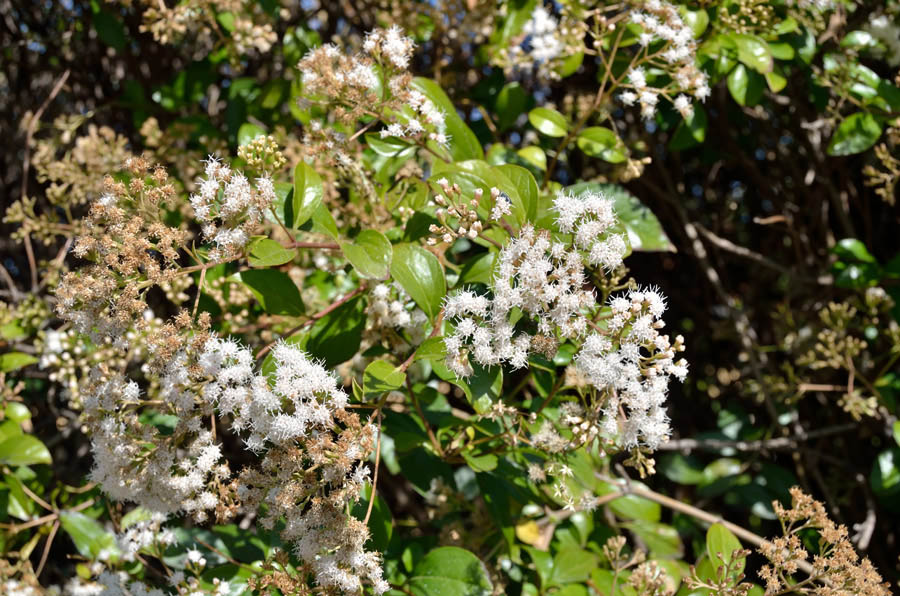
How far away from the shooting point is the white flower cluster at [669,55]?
5.07ft

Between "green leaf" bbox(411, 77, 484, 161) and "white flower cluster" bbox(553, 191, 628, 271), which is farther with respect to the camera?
"green leaf" bbox(411, 77, 484, 161)

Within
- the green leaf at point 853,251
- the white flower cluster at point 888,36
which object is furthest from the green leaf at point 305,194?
the white flower cluster at point 888,36

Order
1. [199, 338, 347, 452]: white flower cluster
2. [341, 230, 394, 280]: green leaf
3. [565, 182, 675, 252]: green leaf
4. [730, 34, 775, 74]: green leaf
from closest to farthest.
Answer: [199, 338, 347, 452]: white flower cluster, [341, 230, 394, 280]: green leaf, [565, 182, 675, 252]: green leaf, [730, 34, 775, 74]: green leaf

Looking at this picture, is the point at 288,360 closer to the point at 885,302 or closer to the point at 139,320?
the point at 139,320

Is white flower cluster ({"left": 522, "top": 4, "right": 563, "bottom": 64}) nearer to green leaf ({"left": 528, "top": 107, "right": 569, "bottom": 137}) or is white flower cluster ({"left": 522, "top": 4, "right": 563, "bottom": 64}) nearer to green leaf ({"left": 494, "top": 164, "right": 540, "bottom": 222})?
green leaf ({"left": 528, "top": 107, "right": 569, "bottom": 137})

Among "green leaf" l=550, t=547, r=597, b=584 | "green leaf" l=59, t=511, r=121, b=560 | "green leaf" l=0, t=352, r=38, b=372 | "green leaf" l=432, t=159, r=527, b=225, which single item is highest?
"green leaf" l=432, t=159, r=527, b=225

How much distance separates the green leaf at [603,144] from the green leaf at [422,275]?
604 millimetres

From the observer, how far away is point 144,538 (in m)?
1.54

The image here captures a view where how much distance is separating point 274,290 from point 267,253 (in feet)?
0.60

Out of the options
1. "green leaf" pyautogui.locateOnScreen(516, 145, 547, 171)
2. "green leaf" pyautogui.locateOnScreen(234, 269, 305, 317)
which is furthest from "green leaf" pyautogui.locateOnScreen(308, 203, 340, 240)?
"green leaf" pyautogui.locateOnScreen(516, 145, 547, 171)

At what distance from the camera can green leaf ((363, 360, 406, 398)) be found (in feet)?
3.81

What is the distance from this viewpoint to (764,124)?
7.48 ft

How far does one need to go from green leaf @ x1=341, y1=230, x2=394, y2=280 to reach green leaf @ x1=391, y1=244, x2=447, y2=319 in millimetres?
16

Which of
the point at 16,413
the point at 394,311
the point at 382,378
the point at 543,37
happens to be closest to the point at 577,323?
the point at 382,378
